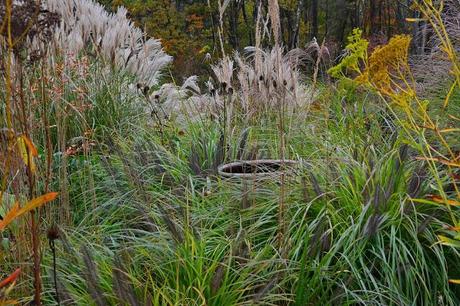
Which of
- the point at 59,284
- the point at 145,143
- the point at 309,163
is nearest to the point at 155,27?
the point at 145,143

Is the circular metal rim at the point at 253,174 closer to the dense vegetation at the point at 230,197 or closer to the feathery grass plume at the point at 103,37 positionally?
the dense vegetation at the point at 230,197

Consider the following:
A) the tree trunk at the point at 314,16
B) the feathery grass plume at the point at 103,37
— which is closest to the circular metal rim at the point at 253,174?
the feathery grass plume at the point at 103,37

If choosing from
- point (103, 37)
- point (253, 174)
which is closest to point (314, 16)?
point (103, 37)

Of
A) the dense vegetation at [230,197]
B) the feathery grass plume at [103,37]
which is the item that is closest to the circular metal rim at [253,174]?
the dense vegetation at [230,197]

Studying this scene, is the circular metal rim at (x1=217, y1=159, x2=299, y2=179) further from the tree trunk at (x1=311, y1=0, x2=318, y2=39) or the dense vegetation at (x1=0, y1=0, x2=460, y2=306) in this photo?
the tree trunk at (x1=311, y1=0, x2=318, y2=39)

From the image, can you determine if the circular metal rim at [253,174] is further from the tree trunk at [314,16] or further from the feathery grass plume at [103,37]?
the tree trunk at [314,16]

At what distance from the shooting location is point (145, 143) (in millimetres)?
3959

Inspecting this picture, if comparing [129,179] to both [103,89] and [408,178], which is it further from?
[103,89]

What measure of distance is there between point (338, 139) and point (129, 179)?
45.9 inches

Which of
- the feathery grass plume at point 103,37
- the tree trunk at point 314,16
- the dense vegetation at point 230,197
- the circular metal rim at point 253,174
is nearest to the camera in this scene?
the dense vegetation at point 230,197

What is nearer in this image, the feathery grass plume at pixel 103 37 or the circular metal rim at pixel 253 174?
the circular metal rim at pixel 253 174

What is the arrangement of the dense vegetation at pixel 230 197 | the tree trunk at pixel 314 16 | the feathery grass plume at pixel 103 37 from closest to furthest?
the dense vegetation at pixel 230 197
the feathery grass plume at pixel 103 37
the tree trunk at pixel 314 16

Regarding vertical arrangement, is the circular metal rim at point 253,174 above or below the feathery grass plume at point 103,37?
below

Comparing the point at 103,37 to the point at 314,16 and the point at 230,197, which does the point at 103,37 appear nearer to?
the point at 230,197
